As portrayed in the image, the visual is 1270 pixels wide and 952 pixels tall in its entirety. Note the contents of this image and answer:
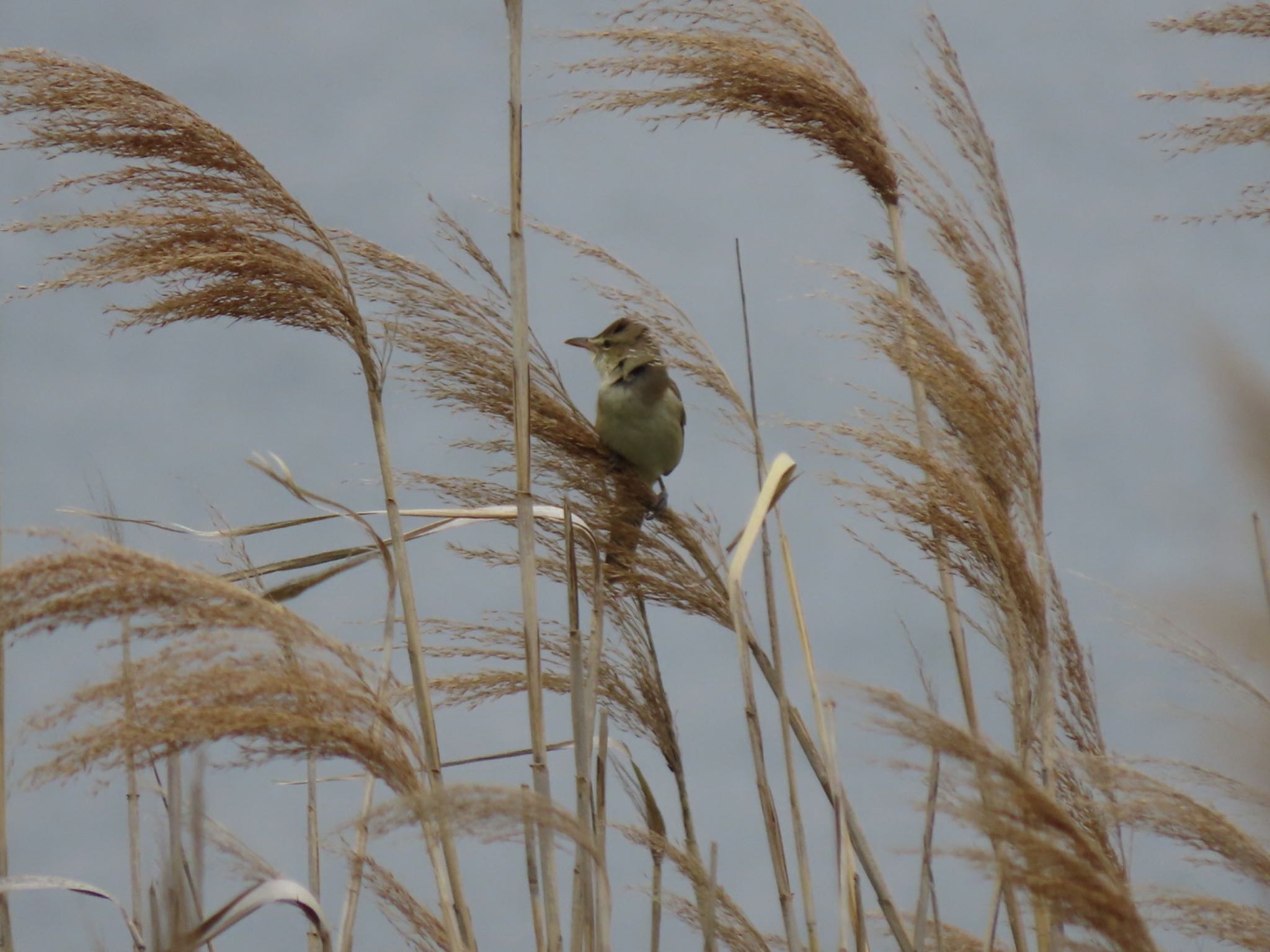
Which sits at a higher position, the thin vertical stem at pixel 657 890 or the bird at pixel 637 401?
the bird at pixel 637 401

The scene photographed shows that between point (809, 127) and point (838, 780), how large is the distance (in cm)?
126

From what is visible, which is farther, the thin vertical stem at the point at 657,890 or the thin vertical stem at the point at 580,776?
the thin vertical stem at the point at 657,890

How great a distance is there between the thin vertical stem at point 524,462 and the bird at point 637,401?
0.92m

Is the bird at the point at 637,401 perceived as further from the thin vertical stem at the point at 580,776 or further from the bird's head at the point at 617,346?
the thin vertical stem at the point at 580,776

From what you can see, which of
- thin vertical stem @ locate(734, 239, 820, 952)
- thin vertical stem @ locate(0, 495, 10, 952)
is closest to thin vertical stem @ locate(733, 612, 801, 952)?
thin vertical stem @ locate(734, 239, 820, 952)

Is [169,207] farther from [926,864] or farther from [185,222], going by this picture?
[926,864]

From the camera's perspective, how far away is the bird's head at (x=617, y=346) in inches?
148

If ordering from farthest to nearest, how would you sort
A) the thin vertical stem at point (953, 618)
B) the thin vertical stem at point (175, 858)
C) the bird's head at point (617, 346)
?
1. the bird's head at point (617, 346)
2. the thin vertical stem at point (953, 618)
3. the thin vertical stem at point (175, 858)

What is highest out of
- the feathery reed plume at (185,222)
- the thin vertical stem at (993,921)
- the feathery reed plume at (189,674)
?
the feathery reed plume at (185,222)

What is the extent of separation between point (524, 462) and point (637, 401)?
1451mm

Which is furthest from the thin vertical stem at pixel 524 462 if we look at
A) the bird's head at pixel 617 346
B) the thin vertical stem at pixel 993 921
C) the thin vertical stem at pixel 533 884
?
the bird's head at pixel 617 346

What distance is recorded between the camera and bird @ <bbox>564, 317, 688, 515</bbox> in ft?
11.0

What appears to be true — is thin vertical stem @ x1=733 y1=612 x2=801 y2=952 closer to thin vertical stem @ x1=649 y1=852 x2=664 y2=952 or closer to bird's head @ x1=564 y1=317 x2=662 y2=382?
thin vertical stem @ x1=649 y1=852 x2=664 y2=952

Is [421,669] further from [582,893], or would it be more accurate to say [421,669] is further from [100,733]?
[100,733]
